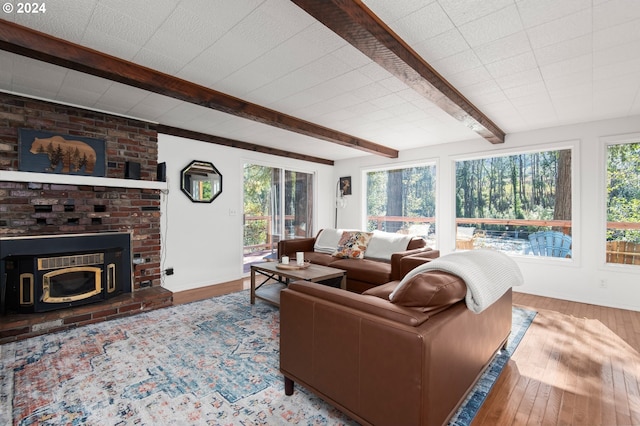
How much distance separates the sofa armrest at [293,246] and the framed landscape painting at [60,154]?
2.46 meters

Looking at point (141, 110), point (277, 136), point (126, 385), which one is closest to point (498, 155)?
point (277, 136)

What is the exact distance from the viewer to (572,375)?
85.1 inches

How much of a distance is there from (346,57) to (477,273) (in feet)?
5.62

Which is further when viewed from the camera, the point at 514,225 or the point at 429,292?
the point at 514,225

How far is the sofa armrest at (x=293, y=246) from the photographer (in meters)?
4.72

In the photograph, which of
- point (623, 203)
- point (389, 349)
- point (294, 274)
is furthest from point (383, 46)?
point (623, 203)

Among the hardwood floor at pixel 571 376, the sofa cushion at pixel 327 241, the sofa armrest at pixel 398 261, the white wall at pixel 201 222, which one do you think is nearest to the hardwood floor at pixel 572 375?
the hardwood floor at pixel 571 376

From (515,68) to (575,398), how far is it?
7.65 feet

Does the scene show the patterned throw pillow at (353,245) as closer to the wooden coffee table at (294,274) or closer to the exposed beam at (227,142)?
the wooden coffee table at (294,274)

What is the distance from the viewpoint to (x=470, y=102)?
3.12m

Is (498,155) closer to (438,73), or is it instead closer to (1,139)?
(438,73)

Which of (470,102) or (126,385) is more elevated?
(470,102)

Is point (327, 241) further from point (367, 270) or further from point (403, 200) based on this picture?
point (403, 200)

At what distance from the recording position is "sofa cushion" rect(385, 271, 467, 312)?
138 cm
